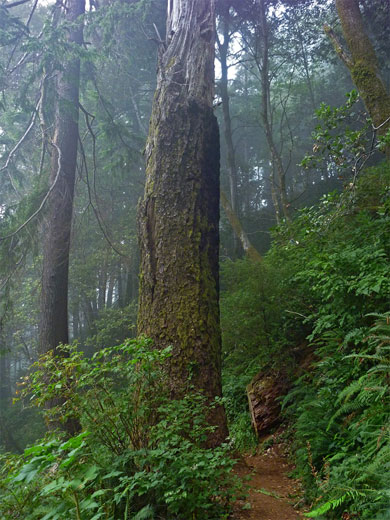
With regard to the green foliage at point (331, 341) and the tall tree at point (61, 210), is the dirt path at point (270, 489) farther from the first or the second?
the tall tree at point (61, 210)

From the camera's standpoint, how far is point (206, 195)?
486 cm

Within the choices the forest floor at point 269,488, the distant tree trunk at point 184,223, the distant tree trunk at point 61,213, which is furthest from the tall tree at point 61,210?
the forest floor at point 269,488

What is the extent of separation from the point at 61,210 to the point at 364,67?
248 inches

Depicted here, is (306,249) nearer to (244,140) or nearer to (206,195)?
(206,195)

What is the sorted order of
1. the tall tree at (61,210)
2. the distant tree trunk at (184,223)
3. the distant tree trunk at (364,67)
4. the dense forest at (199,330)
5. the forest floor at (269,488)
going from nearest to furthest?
the dense forest at (199,330) < the forest floor at (269,488) < the distant tree trunk at (184,223) < the distant tree trunk at (364,67) < the tall tree at (61,210)

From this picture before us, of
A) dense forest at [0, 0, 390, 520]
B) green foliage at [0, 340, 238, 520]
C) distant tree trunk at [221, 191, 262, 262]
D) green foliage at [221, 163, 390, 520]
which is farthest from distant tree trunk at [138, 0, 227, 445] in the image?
distant tree trunk at [221, 191, 262, 262]

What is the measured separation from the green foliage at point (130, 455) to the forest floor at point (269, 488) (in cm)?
38

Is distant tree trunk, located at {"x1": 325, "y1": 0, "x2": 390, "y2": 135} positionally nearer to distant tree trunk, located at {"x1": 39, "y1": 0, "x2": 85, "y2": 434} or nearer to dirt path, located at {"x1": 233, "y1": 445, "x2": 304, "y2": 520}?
distant tree trunk, located at {"x1": 39, "y1": 0, "x2": 85, "y2": 434}

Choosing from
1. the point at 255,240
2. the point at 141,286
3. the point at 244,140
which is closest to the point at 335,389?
the point at 141,286

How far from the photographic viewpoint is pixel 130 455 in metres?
2.88

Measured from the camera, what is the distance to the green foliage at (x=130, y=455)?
271cm

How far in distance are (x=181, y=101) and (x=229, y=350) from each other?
4933 millimetres

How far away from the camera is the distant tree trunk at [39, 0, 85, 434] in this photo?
793 cm

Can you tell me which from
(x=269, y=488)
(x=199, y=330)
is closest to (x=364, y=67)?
(x=199, y=330)
